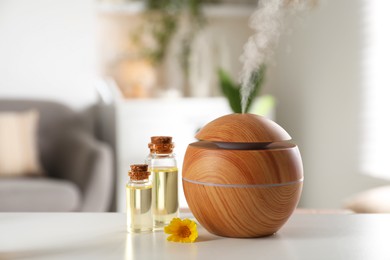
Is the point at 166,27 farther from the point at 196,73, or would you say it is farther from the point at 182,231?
the point at 182,231

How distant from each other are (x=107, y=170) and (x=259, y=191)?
8.22 feet

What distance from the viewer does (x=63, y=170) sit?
3850 mm

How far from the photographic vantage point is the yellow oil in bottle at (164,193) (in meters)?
1.15

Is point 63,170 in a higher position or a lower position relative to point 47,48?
lower

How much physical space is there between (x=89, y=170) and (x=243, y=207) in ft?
8.24

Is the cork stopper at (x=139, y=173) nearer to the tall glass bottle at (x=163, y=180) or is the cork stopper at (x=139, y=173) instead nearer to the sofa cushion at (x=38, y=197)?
the tall glass bottle at (x=163, y=180)

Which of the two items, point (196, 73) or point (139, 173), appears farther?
point (196, 73)

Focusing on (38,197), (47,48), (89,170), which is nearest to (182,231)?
(38,197)

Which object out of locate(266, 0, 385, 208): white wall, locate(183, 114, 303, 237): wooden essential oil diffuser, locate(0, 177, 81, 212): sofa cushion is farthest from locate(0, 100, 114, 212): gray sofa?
locate(183, 114, 303, 237): wooden essential oil diffuser

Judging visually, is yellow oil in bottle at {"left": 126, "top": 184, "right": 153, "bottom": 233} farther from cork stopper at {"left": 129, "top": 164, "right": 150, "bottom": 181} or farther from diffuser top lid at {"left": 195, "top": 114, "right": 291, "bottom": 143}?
diffuser top lid at {"left": 195, "top": 114, "right": 291, "bottom": 143}

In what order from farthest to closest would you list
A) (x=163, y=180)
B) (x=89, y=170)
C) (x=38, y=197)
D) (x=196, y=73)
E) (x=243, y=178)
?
(x=196, y=73) → (x=89, y=170) → (x=38, y=197) → (x=163, y=180) → (x=243, y=178)

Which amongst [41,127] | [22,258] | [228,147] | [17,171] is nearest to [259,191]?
[228,147]

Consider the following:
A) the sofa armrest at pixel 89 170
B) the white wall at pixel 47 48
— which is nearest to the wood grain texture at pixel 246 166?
the sofa armrest at pixel 89 170

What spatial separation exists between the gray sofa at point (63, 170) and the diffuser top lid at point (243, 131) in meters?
2.30
